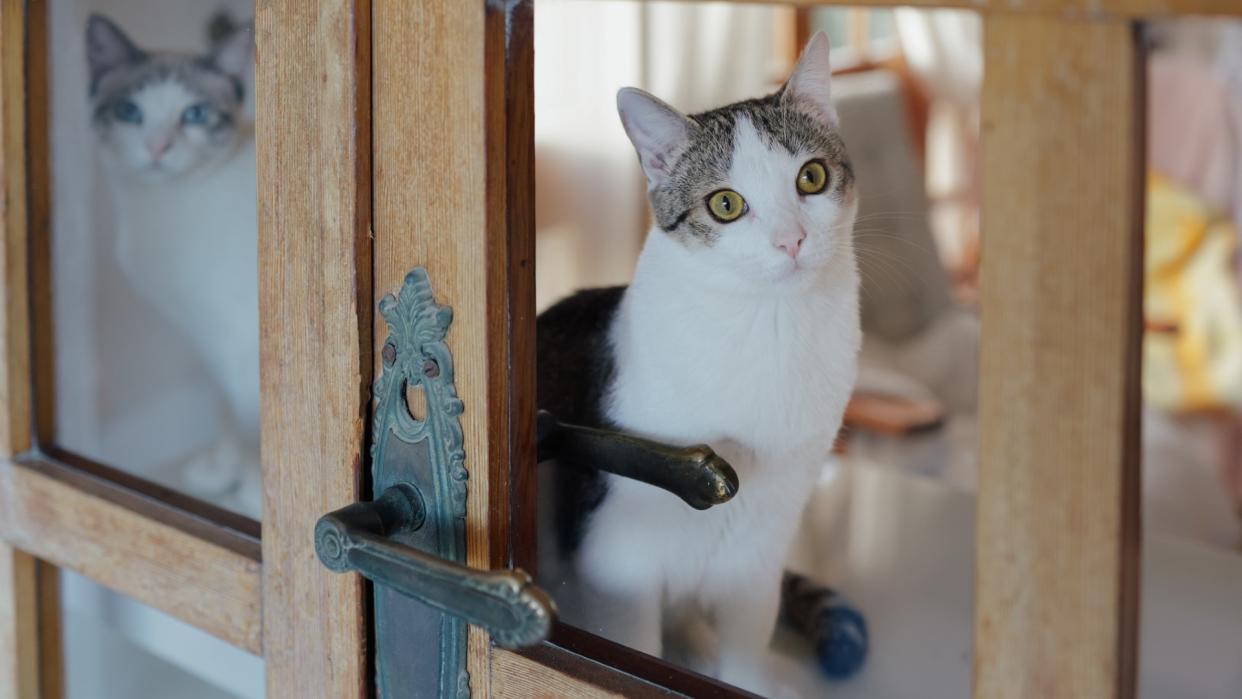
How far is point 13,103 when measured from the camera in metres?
0.76

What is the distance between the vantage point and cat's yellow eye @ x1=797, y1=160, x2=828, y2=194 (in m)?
0.64

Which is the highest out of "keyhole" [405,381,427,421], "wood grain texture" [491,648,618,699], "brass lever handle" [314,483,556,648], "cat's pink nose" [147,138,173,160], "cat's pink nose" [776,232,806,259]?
"cat's pink nose" [147,138,173,160]

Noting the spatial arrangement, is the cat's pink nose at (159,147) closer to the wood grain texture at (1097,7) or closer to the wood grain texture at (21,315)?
the wood grain texture at (21,315)

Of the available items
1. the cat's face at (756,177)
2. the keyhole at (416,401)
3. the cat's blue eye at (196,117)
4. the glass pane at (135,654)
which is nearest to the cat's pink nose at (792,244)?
the cat's face at (756,177)

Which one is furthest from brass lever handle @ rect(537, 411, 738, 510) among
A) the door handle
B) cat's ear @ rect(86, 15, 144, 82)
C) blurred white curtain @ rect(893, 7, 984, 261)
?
blurred white curtain @ rect(893, 7, 984, 261)

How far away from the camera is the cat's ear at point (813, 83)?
621 millimetres

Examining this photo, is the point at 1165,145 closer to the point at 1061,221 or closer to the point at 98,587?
the point at 1061,221

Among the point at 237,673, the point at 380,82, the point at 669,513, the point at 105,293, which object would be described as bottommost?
the point at 237,673

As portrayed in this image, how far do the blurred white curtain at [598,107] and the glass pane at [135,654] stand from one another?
0.35m

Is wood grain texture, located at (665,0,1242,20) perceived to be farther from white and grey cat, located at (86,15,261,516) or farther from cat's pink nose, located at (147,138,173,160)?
cat's pink nose, located at (147,138,173,160)

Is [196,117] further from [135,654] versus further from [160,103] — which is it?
[135,654]

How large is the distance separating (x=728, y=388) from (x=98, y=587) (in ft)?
1.65

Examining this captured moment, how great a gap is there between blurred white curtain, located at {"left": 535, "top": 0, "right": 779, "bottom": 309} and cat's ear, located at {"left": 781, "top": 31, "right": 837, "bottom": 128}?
0.25 ft

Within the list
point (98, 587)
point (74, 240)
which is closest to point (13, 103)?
point (74, 240)
